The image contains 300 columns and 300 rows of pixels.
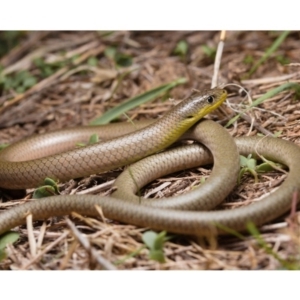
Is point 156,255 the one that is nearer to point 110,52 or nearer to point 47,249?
point 47,249

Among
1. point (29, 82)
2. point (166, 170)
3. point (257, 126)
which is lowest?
point (166, 170)

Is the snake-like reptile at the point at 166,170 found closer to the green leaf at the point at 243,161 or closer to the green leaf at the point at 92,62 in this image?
the green leaf at the point at 243,161

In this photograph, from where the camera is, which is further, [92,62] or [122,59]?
[92,62]

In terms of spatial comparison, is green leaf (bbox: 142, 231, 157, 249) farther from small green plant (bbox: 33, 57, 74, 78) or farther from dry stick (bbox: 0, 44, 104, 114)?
small green plant (bbox: 33, 57, 74, 78)

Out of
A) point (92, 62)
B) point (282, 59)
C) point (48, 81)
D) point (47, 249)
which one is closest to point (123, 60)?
point (92, 62)

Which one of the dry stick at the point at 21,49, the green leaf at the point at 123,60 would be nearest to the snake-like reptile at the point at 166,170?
the green leaf at the point at 123,60
